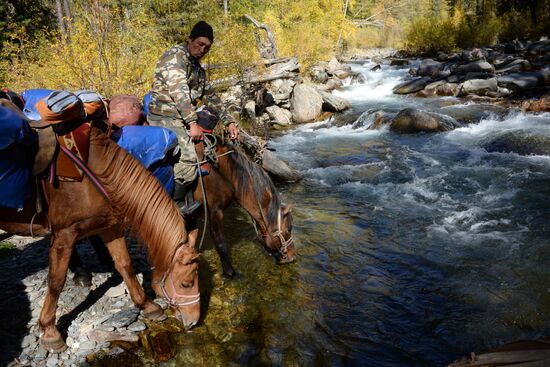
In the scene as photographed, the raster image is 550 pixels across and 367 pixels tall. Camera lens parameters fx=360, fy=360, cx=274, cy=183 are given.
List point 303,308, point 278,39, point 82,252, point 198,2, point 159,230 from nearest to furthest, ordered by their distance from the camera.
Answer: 1. point 159,230
2. point 303,308
3. point 82,252
4. point 278,39
5. point 198,2

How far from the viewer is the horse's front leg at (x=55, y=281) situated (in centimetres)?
303

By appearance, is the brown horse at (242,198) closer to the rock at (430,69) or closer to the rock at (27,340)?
the rock at (27,340)

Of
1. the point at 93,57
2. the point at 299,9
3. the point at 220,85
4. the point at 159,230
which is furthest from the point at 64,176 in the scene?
the point at 299,9

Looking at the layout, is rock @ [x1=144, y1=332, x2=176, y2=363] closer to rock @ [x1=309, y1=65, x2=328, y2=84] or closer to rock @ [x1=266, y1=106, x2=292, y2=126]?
rock @ [x1=266, y1=106, x2=292, y2=126]

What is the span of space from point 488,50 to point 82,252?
26.7m

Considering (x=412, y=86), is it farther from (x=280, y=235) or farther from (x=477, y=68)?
(x=280, y=235)

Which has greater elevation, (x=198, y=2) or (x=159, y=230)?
(x=198, y=2)

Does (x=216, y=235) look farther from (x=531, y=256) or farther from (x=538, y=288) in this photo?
(x=531, y=256)

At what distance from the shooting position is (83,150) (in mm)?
2936

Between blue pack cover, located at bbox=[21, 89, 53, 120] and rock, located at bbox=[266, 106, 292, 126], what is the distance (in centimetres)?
1117

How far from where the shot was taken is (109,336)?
11.1ft

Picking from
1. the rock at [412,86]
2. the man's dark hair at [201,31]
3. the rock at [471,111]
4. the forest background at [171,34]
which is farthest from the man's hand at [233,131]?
the rock at [412,86]

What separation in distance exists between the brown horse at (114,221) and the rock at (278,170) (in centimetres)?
534

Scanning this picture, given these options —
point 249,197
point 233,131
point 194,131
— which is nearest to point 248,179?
point 249,197
